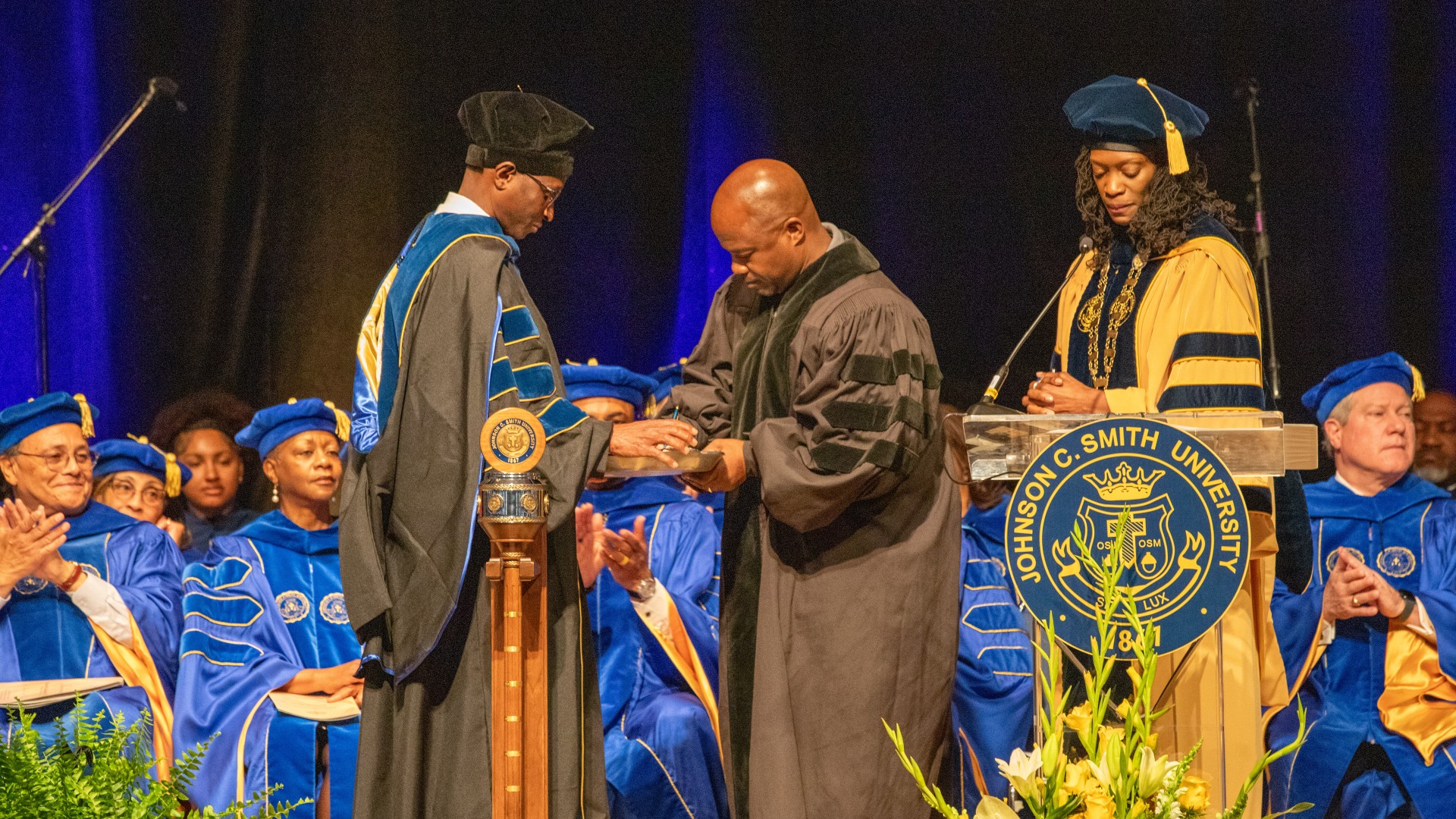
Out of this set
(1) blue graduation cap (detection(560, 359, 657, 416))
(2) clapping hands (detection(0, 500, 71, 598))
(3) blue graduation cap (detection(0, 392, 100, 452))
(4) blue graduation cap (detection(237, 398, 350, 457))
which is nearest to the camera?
(2) clapping hands (detection(0, 500, 71, 598))

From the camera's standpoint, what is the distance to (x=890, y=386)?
11.8ft

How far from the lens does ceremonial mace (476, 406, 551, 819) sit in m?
3.03

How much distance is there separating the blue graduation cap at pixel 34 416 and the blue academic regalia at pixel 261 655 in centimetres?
83

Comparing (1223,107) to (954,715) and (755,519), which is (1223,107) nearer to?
(954,715)

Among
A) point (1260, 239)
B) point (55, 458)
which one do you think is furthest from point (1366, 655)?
point (55, 458)

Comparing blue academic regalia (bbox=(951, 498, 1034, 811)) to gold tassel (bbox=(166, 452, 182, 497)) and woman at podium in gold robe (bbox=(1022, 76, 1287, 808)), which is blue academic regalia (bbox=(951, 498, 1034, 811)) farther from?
gold tassel (bbox=(166, 452, 182, 497))

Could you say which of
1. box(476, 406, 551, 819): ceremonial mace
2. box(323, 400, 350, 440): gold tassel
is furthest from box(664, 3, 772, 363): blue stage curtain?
box(476, 406, 551, 819): ceremonial mace

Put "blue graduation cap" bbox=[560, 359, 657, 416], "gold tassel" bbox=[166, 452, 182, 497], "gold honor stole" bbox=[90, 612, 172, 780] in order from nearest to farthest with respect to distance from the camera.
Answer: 1. "gold honor stole" bbox=[90, 612, 172, 780]
2. "blue graduation cap" bbox=[560, 359, 657, 416]
3. "gold tassel" bbox=[166, 452, 182, 497]

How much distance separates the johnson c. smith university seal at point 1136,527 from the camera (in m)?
2.88

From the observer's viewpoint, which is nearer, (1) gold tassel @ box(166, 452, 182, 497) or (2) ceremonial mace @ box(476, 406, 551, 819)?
(2) ceremonial mace @ box(476, 406, 551, 819)

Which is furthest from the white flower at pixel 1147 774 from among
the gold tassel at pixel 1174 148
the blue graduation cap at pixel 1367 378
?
the blue graduation cap at pixel 1367 378

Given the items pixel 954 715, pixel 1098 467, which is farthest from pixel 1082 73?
pixel 1098 467

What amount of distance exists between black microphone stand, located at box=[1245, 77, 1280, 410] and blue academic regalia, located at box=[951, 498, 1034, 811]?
3.97 ft

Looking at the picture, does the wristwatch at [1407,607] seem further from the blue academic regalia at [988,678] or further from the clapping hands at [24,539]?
the clapping hands at [24,539]
